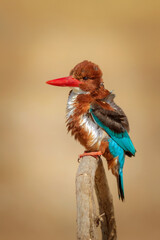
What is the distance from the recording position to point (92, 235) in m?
0.84

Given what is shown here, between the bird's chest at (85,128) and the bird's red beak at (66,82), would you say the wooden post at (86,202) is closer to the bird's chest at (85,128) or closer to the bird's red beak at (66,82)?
the bird's chest at (85,128)

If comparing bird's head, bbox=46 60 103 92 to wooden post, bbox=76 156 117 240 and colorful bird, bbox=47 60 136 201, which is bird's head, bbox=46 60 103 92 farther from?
wooden post, bbox=76 156 117 240

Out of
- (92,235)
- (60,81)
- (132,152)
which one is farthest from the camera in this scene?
(132,152)

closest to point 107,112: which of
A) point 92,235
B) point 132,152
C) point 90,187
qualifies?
point 132,152

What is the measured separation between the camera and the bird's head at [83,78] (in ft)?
3.74

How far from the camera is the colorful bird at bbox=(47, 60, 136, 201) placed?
3.78 ft

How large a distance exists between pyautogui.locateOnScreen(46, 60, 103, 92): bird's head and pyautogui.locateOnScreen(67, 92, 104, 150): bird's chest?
0.18 ft

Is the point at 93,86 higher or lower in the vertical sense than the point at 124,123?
higher

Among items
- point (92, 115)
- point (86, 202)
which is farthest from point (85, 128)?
point (86, 202)

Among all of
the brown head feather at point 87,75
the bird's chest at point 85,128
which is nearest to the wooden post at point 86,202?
the bird's chest at point 85,128

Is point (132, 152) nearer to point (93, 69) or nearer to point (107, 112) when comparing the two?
point (107, 112)

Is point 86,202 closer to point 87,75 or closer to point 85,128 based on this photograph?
point 85,128

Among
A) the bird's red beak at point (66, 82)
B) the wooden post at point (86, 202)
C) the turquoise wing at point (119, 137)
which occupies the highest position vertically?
the bird's red beak at point (66, 82)

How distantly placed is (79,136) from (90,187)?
0.30m
